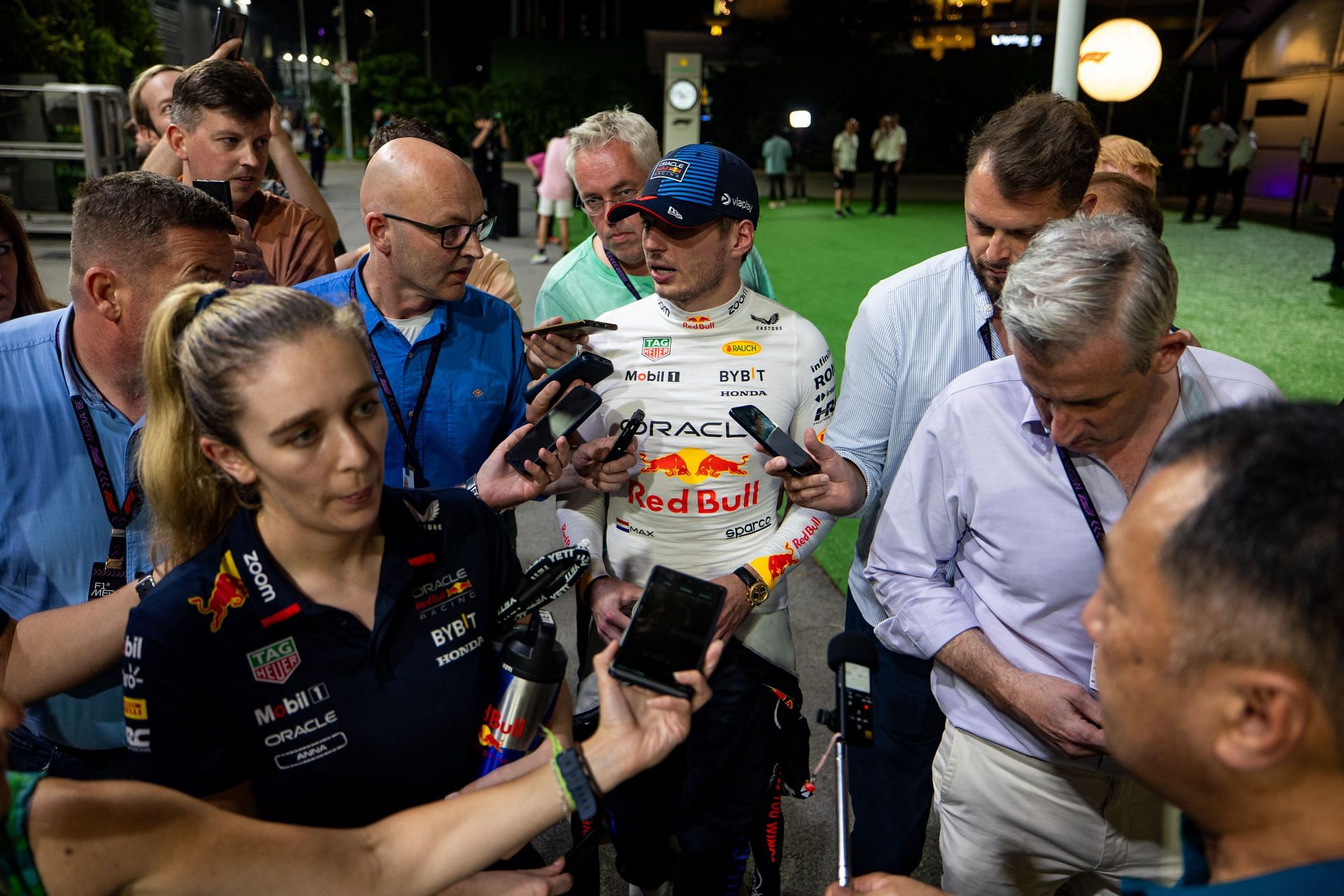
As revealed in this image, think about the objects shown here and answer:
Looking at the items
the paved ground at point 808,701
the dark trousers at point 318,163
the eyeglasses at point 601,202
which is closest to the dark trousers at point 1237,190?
the paved ground at point 808,701

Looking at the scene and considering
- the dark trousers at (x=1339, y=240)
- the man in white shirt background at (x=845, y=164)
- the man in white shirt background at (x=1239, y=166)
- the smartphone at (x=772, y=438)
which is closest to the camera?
the smartphone at (x=772, y=438)

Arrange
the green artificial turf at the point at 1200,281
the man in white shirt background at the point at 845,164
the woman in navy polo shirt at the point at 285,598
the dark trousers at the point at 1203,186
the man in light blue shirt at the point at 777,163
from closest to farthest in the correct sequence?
the woman in navy polo shirt at the point at 285,598
the green artificial turf at the point at 1200,281
the dark trousers at the point at 1203,186
the man in white shirt background at the point at 845,164
the man in light blue shirt at the point at 777,163

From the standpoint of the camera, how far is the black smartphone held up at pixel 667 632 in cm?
168

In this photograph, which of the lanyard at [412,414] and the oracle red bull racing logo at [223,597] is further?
the lanyard at [412,414]

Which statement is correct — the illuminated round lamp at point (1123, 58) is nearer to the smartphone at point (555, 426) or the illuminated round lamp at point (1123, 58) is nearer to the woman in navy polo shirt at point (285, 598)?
the smartphone at point (555, 426)

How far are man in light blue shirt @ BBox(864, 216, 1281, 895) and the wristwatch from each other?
428mm

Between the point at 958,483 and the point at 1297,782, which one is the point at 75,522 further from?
the point at 1297,782

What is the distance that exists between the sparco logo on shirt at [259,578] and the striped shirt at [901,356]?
1607mm

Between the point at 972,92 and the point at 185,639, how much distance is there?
3190cm

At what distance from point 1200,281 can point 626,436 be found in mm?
13276

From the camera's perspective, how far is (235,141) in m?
3.82

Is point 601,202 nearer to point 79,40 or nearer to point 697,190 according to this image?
point 697,190

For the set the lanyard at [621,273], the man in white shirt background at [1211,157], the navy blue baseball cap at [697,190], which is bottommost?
the lanyard at [621,273]

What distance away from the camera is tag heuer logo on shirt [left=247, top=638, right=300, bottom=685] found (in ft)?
5.41
